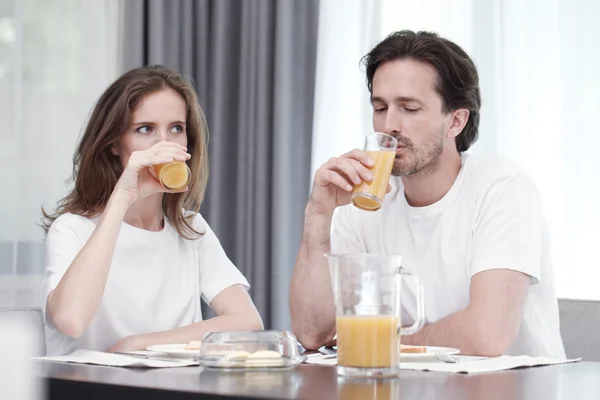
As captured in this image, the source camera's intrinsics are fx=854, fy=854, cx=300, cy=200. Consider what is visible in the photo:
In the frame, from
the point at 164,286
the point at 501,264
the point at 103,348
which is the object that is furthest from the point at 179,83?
the point at 501,264

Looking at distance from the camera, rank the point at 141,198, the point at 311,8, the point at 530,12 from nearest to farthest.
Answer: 1. the point at 141,198
2. the point at 530,12
3. the point at 311,8

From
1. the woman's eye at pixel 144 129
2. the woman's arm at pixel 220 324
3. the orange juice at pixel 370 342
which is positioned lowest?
the woman's arm at pixel 220 324

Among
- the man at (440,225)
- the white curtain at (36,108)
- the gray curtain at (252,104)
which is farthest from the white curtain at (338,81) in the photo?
the man at (440,225)

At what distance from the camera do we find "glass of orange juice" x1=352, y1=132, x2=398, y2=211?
5.80 feet

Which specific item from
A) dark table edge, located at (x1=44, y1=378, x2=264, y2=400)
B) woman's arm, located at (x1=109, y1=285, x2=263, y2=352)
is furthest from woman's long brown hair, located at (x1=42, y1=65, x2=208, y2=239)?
dark table edge, located at (x1=44, y1=378, x2=264, y2=400)

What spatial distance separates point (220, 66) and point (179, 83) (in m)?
1.43

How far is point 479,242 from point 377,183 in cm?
33

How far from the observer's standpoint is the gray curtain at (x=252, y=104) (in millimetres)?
3533

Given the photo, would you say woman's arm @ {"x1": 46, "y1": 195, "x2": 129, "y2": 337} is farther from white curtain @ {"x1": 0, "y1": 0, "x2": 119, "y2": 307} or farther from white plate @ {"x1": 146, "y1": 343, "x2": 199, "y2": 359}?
white curtain @ {"x1": 0, "y1": 0, "x2": 119, "y2": 307}

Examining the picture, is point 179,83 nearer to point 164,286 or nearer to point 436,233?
point 164,286

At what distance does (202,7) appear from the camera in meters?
3.76

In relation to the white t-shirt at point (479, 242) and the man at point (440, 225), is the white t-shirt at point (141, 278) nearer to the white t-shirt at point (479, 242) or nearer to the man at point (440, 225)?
the man at point (440, 225)

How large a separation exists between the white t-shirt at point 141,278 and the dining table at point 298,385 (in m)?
0.75

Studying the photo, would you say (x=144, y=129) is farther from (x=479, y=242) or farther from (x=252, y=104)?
(x=252, y=104)
